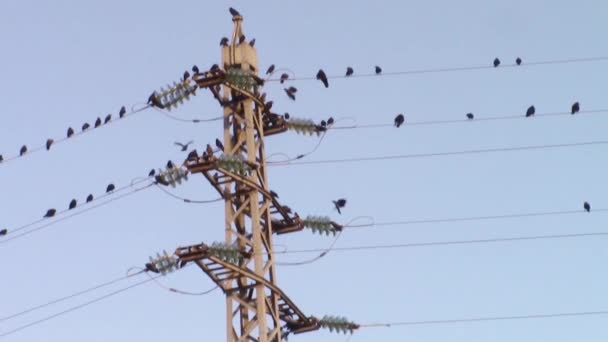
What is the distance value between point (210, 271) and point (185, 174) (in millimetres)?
2470

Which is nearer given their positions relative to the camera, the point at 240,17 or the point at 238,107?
the point at 238,107

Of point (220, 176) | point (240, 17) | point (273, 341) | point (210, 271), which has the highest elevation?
point (240, 17)

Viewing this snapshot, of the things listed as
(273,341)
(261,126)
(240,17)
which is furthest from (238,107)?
(273,341)

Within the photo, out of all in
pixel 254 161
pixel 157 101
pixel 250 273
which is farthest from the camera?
pixel 157 101

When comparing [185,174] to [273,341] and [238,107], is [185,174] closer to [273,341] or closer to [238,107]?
[238,107]

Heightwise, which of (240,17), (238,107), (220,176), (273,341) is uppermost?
(240,17)

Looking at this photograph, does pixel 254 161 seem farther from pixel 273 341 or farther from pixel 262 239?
pixel 273 341

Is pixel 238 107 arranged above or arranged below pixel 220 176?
above

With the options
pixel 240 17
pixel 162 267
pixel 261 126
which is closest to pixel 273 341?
pixel 162 267

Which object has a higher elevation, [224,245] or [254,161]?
[254,161]

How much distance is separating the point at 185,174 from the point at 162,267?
2.26m

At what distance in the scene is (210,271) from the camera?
78.8 feet

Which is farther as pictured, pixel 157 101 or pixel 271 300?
pixel 157 101

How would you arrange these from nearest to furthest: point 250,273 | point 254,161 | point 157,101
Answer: point 250,273, point 254,161, point 157,101
